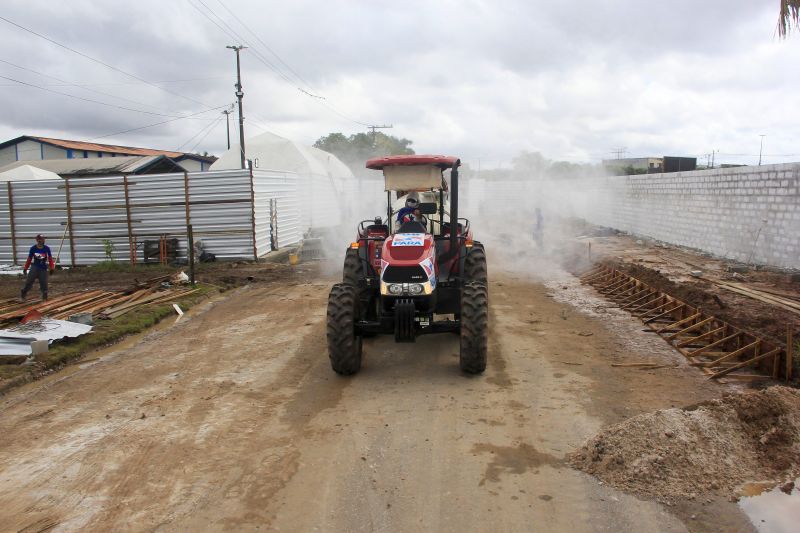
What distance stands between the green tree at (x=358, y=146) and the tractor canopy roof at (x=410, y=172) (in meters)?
48.6

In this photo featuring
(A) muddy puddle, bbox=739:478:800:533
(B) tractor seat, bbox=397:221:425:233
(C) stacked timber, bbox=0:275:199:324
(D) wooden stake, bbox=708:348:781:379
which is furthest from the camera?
(C) stacked timber, bbox=0:275:199:324

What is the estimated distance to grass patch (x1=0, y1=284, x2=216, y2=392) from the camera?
703 centimetres

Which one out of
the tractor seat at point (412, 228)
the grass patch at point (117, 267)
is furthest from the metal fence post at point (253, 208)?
the tractor seat at point (412, 228)

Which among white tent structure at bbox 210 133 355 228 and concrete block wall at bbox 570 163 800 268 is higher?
white tent structure at bbox 210 133 355 228

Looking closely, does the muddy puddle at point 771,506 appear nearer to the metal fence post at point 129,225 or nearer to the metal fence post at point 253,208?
the metal fence post at point 253,208

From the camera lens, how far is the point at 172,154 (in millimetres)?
46750

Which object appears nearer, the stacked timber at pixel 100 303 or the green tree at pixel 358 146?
the stacked timber at pixel 100 303

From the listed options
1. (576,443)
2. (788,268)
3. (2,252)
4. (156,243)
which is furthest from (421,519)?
(2,252)

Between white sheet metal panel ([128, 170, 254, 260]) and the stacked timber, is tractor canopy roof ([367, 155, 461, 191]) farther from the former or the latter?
white sheet metal panel ([128, 170, 254, 260])

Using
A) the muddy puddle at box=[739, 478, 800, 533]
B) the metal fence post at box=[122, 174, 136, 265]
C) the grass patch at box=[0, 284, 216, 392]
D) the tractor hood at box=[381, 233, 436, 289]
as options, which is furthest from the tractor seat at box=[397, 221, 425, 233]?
the metal fence post at box=[122, 174, 136, 265]

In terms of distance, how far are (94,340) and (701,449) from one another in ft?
26.8

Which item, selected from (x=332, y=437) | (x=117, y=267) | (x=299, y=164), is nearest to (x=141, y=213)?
(x=117, y=267)

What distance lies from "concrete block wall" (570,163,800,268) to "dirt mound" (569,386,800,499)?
8949 mm

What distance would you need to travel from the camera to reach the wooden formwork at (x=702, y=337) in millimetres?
6355
